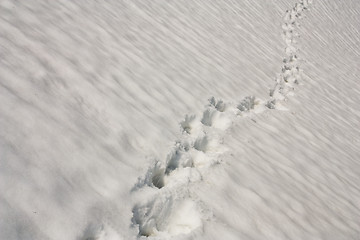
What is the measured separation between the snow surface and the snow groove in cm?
1

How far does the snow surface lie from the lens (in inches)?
85.5

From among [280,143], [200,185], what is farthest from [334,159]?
[200,185]

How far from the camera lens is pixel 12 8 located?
363 centimetres

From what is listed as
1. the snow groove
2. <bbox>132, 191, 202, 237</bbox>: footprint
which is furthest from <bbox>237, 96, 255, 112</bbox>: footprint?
<bbox>132, 191, 202, 237</bbox>: footprint

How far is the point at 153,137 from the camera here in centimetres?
307

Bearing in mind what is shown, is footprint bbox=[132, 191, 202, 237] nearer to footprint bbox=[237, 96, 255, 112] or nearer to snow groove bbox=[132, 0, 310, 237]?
snow groove bbox=[132, 0, 310, 237]

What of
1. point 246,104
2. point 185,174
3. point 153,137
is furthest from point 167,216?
point 246,104

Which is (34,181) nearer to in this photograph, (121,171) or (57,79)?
(121,171)

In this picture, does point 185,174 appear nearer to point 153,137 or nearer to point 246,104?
point 153,137

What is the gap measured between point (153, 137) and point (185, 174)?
48 centimetres

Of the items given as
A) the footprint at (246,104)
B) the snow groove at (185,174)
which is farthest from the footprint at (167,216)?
→ the footprint at (246,104)

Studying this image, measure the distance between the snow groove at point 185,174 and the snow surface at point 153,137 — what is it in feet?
0.04

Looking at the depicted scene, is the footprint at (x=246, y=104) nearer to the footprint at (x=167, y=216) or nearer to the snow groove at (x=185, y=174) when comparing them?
the snow groove at (x=185, y=174)

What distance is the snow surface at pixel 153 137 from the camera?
7.13 feet
